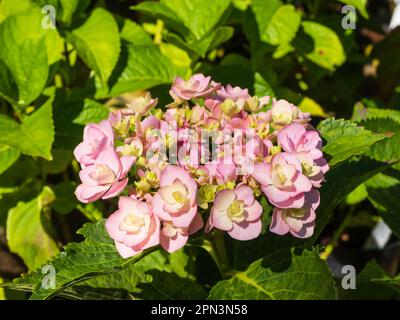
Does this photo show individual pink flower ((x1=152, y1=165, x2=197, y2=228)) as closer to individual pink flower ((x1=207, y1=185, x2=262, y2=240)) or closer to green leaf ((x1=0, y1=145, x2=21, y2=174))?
individual pink flower ((x1=207, y1=185, x2=262, y2=240))

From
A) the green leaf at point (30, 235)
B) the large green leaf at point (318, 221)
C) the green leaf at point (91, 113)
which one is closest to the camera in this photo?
the large green leaf at point (318, 221)

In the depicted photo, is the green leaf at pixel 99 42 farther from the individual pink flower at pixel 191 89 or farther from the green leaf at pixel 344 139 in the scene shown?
the green leaf at pixel 344 139

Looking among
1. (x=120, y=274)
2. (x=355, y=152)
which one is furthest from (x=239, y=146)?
(x=120, y=274)

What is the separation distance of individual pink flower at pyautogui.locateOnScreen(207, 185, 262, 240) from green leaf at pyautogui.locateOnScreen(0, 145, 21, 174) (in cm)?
56

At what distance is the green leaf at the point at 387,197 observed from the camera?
1345 mm

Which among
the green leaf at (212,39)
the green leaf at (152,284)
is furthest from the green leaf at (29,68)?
the green leaf at (152,284)

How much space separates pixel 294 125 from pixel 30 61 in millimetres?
667

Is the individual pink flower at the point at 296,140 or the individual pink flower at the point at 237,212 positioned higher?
the individual pink flower at the point at 296,140

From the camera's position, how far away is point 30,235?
143 centimetres

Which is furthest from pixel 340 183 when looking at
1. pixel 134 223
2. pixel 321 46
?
pixel 321 46

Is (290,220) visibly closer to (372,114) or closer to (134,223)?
(134,223)

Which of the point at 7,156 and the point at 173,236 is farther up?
the point at 173,236

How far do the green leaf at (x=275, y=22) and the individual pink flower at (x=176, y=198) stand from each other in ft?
2.33

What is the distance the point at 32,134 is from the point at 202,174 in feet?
1.59
